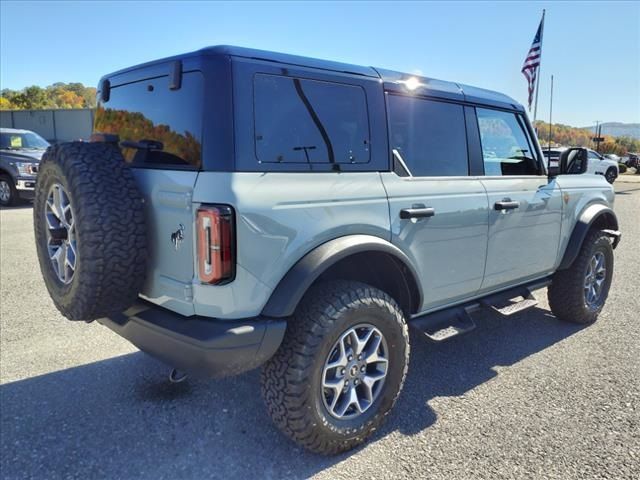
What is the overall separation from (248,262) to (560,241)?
120 inches

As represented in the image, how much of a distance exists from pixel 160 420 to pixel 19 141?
456 inches

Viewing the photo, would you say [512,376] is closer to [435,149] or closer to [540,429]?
[540,429]

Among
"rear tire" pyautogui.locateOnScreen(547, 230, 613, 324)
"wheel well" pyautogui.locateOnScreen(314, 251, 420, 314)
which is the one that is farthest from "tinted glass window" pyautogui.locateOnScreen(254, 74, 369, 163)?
"rear tire" pyautogui.locateOnScreen(547, 230, 613, 324)

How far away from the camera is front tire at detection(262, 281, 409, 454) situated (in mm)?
2424

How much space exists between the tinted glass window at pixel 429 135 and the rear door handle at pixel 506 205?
317mm

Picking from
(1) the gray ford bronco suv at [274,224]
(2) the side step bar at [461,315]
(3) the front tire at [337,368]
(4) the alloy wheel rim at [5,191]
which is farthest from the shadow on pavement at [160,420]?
(4) the alloy wheel rim at [5,191]

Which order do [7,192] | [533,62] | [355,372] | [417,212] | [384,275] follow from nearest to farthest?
[355,372], [417,212], [384,275], [7,192], [533,62]

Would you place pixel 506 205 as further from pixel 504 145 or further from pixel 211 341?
pixel 211 341

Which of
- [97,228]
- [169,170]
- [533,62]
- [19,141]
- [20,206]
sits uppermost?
[533,62]

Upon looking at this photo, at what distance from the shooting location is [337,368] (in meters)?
2.62

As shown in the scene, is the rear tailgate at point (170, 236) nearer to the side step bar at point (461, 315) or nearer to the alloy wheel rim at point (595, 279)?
the side step bar at point (461, 315)

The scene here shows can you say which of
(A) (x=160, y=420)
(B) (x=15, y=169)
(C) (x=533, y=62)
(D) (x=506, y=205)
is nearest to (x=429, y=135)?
(D) (x=506, y=205)

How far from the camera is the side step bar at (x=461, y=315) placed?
10.4 ft

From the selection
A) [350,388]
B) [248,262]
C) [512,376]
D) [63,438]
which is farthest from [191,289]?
[512,376]
